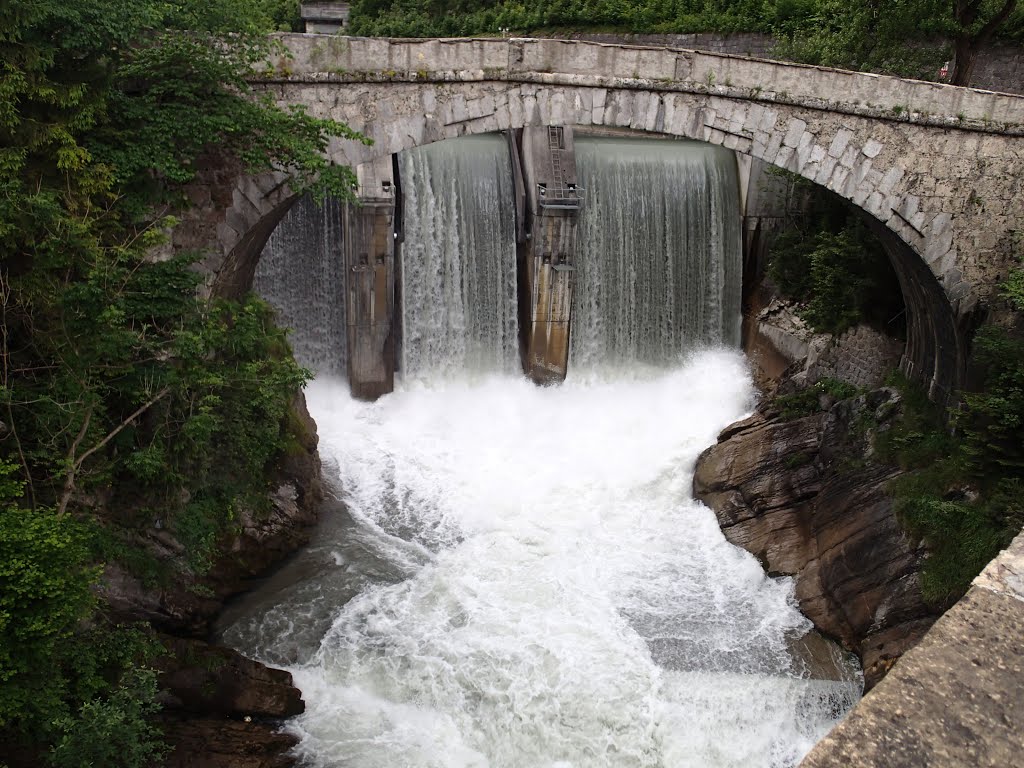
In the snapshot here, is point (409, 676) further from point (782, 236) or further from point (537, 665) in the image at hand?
point (782, 236)

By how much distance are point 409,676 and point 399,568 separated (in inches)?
100

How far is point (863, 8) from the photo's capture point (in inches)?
654

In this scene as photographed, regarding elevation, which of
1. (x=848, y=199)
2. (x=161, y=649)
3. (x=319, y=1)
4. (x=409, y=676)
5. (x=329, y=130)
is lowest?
(x=409, y=676)

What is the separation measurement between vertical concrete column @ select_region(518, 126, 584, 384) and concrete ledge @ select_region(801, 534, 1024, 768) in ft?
48.5

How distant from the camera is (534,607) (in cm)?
1225

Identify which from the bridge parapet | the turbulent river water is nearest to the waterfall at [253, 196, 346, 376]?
the turbulent river water

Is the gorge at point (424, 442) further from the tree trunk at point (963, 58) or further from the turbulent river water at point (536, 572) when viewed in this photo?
the tree trunk at point (963, 58)

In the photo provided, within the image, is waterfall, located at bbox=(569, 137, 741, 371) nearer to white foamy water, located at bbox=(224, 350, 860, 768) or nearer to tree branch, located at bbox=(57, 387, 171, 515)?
white foamy water, located at bbox=(224, 350, 860, 768)

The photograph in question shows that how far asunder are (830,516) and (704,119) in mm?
6472

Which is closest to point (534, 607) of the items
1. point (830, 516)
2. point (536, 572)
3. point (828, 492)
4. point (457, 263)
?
point (536, 572)

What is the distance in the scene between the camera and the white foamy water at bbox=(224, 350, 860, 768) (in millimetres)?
10266

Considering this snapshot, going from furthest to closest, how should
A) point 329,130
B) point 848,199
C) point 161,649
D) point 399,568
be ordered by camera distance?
1. point 399,568
2. point 848,199
3. point 329,130
4. point 161,649

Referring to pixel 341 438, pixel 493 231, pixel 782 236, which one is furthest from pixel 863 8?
pixel 341 438

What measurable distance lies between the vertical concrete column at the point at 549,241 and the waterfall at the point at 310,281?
395 cm
